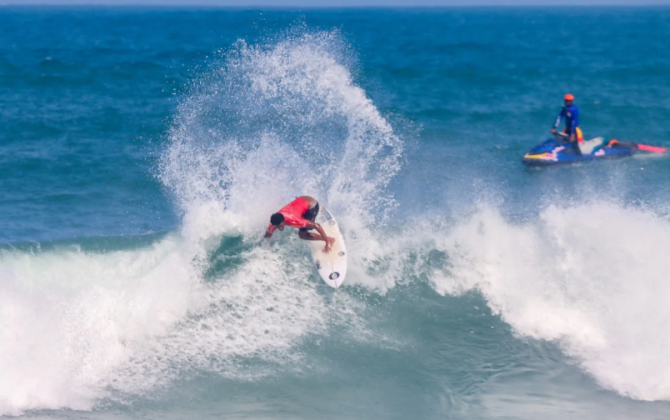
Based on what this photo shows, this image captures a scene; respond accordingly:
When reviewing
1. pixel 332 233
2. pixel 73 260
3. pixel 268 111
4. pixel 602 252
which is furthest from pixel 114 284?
pixel 268 111

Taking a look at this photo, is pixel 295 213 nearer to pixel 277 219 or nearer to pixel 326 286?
pixel 277 219

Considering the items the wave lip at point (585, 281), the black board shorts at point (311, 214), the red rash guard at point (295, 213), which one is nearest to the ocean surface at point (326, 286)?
the wave lip at point (585, 281)

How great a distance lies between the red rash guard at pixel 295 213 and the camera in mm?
10469

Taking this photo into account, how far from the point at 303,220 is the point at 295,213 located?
0.72 ft

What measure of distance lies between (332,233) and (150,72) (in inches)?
1039

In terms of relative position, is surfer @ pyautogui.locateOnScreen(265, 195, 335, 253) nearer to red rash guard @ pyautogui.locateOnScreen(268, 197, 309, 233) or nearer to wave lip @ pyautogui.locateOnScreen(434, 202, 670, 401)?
red rash guard @ pyautogui.locateOnScreen(268, 197, 309, 233)

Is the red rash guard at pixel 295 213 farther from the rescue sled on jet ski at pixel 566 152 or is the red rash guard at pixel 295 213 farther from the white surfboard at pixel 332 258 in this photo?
the rescue sled on jet ski at pixel 566 152

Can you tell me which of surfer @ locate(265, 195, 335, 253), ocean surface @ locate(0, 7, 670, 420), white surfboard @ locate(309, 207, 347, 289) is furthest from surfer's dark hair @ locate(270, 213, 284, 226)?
ocean surface @ locate(0, 7, 670, 420)

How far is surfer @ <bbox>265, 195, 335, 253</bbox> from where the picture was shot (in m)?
10.5

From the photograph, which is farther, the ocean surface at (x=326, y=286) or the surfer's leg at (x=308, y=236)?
the surfer's leg at (x=308, y=236)

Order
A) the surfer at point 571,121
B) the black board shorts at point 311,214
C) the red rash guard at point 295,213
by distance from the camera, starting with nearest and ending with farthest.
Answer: the red rash guard at point 295,213 → the black board shorts at point 311,214 → the surfer at point 571,121

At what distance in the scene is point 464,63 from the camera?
37.8 meters

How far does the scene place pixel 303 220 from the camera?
10.5m

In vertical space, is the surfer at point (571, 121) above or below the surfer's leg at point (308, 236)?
above
